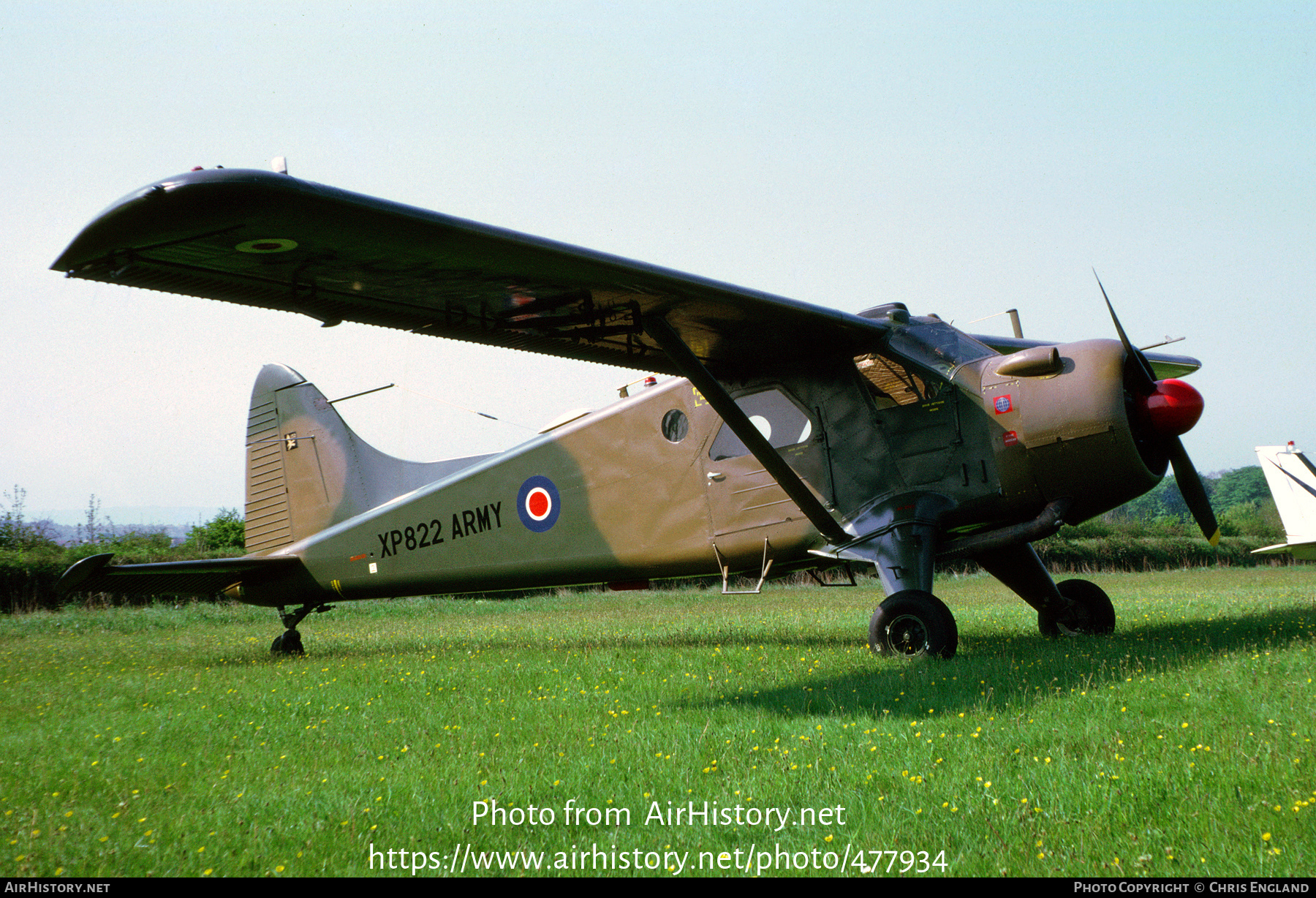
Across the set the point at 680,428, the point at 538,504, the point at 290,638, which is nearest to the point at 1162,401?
the point at 680,428

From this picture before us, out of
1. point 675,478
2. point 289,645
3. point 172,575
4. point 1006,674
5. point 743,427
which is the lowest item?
point 289,645

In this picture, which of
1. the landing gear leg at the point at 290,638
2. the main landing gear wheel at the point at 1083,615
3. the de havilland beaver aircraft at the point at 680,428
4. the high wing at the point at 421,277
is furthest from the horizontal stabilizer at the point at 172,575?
the main landing gear wheel at the point at 1083,615

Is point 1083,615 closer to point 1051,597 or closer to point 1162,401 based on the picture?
point 1051,597

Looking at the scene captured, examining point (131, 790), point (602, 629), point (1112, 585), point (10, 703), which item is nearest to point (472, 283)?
point (131, 790)

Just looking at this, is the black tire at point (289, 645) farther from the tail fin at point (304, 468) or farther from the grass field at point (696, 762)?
the grass field at point (696, 762)

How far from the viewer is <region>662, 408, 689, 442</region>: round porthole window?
31.7 feet

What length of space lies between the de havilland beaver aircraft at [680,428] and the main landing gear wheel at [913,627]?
0.06ft

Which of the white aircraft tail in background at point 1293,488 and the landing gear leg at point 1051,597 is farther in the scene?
the white aircraft tail in background at point 1293,488

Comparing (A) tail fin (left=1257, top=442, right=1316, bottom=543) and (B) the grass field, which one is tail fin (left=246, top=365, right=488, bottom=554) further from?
(A) tail fin (left=1257, top=442, right=1316, bottom=543)

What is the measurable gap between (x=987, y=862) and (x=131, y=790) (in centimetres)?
433

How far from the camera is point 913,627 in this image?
7617mm

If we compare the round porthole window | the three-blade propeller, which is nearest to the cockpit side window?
the round porthole window

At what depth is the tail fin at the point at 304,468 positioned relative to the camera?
12086 millimetres

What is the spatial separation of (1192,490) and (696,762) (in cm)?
A: 616
